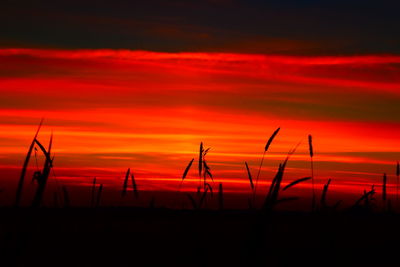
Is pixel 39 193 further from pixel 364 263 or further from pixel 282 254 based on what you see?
pixel 364 263

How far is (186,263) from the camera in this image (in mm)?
3010

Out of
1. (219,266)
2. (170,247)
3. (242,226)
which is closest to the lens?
(219,266)

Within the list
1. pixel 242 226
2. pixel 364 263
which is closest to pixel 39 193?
pixel 364 263

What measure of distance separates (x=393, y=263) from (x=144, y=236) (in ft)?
4.87

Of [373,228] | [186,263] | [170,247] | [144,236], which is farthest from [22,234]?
[373,228]

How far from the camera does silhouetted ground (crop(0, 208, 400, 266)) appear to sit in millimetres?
3072

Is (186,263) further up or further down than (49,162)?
further down

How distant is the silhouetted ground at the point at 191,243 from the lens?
10.1 ft

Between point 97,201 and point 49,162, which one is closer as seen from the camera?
point 49,162

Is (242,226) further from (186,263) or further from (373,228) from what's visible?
(186,263)

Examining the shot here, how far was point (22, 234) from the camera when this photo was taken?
6.49 feet

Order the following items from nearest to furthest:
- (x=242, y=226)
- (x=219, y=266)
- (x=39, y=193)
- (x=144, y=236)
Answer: (x=39, y=193)
(x=219, y=266)
(x=144, y=236)
(x=242, y=226)

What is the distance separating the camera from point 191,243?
3.51 meters

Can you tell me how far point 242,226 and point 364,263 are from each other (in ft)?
4.56
